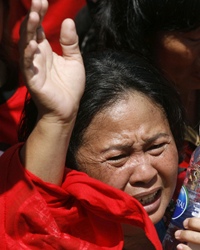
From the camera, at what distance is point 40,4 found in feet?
4.03

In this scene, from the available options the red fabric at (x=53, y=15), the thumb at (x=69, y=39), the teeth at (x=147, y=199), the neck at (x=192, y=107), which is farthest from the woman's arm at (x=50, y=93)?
the neck at (x=192, y=107)

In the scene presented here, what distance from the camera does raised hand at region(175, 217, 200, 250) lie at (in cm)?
160

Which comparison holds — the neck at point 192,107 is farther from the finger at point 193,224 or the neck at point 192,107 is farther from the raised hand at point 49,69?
the raised hand at point 49,69

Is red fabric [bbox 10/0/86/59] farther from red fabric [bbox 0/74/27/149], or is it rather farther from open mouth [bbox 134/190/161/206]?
open mouth [bbox 134/190/161/206]

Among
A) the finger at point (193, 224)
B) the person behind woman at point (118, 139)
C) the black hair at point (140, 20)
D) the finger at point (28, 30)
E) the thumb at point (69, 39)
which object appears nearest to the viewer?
the finger at point (28, 30)

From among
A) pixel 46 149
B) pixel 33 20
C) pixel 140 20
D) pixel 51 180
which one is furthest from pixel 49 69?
pixel 140 20

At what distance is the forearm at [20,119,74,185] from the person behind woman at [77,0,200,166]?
1.10m

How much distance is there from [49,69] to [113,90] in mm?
486

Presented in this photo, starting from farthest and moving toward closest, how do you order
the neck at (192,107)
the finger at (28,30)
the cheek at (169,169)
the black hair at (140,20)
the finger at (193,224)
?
the neck at (192,107), the black hair at (140,20), the cheek at (169,169), the finger at (193,224), the finger at (28,30)

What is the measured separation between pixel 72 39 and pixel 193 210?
1.00 meters

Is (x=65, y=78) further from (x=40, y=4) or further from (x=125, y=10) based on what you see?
(x=125, y=10)

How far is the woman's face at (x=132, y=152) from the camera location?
1.66 meters

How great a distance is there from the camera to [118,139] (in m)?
1.65

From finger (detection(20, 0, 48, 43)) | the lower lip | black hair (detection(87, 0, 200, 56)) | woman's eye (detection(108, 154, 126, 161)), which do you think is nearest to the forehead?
woman's eye (detection(108, 154, 126, 161))
